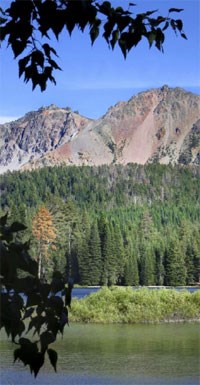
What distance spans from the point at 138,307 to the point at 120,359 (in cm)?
1268

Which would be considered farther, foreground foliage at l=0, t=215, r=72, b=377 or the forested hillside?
the forested hillside

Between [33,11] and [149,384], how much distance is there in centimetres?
1651

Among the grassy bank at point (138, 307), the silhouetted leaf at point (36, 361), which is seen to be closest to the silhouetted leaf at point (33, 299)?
the silhouetted leaf at point (36, 361)

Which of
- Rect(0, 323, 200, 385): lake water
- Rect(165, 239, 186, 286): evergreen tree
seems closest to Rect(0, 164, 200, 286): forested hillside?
Rect(165, 239, 186, 286): evergreen tree

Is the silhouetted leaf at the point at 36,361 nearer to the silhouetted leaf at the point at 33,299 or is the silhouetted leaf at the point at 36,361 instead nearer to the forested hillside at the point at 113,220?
the silhouetted leaf at the point at 33,299

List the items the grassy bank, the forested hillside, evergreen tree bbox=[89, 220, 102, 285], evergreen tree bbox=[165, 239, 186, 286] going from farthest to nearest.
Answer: evergreen tree bbox=[89, 220, 102, 285], the forested hillside, evergreen tree bbox=[165, 239, 186, 286], the grassy bank

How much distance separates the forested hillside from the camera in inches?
3314

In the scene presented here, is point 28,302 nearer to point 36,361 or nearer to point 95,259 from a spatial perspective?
point 36,361

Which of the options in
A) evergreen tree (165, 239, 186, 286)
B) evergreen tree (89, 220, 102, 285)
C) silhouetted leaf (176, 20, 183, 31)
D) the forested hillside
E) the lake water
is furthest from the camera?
evergreen tree (89, 220, 102, 285)

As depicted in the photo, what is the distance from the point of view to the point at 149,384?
17906mm

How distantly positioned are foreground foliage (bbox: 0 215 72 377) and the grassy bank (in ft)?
105

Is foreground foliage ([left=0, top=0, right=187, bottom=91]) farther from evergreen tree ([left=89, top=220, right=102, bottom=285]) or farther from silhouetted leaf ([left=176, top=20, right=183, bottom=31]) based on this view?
evergreen tree ([left=89, top=220, right=102, bottom=285])

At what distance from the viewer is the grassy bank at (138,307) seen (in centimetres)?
3419

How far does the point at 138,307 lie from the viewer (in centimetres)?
3456
